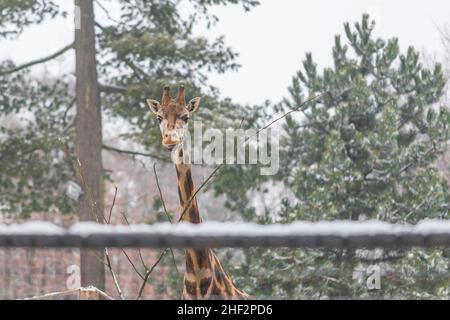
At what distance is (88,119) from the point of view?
13.5 meters

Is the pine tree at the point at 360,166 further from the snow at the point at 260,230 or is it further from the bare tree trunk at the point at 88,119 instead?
the snow at the point at 260,230

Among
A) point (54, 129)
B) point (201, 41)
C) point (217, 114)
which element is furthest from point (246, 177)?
point (54, 129)

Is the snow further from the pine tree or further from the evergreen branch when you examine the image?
the evergreen branch

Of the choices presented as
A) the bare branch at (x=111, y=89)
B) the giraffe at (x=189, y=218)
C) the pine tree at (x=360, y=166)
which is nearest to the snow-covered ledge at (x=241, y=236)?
the giraffe at (x=189, y=218)

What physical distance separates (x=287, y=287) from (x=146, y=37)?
382 cm

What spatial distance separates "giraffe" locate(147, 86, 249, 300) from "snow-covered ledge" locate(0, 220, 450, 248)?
351 centimetres

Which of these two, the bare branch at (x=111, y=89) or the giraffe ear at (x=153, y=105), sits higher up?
the bare branch at (x=111, y=89)

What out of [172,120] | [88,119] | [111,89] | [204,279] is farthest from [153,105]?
[111,89]

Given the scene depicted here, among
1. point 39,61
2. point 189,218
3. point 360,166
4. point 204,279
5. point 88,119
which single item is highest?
point 39,61

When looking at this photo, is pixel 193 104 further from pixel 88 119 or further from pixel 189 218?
pixel 88 119

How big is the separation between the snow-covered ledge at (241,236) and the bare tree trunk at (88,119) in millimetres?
11865

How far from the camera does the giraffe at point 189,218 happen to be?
213 inches

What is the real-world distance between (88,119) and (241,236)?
12.3 m
